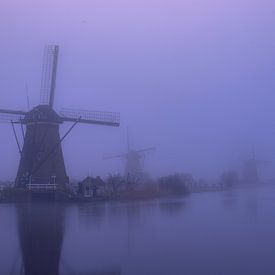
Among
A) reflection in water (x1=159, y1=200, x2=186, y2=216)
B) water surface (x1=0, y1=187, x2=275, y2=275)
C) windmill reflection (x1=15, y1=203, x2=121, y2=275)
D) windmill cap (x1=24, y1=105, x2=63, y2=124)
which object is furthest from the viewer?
windmill cap (x1=24, y1=105, x2=63, y2=124)

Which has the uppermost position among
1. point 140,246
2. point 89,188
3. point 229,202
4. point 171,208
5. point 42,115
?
point 42,115

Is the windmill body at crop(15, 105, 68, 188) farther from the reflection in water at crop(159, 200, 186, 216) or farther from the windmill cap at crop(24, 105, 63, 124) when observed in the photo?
the reflection in water at crop(159, 200, 186, 216)

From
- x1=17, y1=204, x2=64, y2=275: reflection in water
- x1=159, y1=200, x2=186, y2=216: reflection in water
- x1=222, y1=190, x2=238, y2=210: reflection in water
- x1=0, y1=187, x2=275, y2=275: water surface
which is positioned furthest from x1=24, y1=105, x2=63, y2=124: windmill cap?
x1=0, y1=187, x2=275, y2=275: water surface

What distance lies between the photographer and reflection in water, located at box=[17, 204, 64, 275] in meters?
10.8

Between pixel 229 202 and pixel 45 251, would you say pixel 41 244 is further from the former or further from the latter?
pixel 229 202

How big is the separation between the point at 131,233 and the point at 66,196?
22.9 meters

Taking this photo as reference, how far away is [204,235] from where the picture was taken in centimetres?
1577

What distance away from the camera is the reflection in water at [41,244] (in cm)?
1084

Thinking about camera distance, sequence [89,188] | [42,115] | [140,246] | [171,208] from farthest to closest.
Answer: [89,188], [42,115], [171,208], [140,246]

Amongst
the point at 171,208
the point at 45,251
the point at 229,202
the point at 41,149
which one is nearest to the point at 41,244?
the point at 45,251

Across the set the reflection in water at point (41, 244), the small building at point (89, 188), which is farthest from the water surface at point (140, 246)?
the small building at point (89, 188)

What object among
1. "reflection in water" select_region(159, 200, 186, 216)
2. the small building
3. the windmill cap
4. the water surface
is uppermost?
the windmill cap

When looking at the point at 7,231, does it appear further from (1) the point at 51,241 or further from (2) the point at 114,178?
(2) the point at 114,178

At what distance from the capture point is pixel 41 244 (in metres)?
14.2
